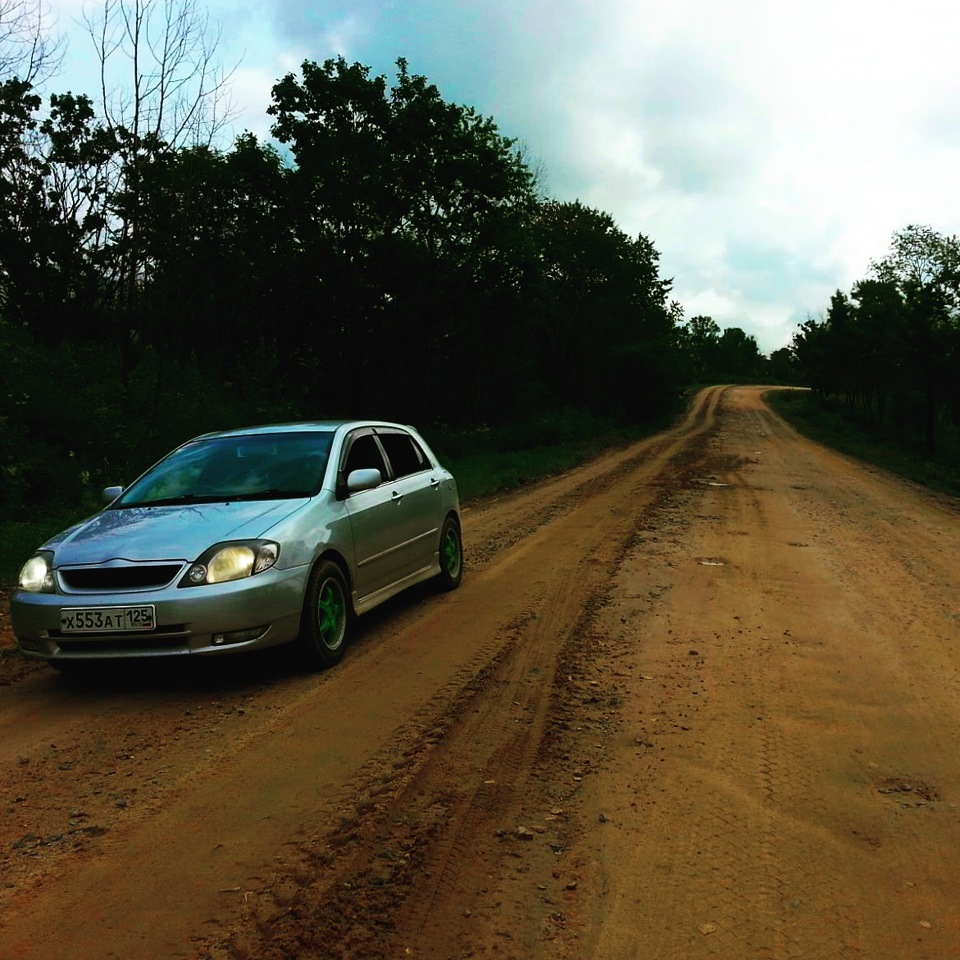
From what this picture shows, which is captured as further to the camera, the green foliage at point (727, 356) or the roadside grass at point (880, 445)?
the green foliage at point (727, 356)

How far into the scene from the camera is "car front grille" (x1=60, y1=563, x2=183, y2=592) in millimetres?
5223

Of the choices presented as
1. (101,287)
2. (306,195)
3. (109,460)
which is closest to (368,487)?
(109,460)

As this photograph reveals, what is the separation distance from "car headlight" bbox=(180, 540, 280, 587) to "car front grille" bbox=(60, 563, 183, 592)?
0.39 feet

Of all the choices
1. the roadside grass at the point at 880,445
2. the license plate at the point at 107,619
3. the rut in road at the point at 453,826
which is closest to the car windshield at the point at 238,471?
the license plate at the point at 107,619

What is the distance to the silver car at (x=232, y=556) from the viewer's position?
5164mm

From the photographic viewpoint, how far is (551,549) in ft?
33.5

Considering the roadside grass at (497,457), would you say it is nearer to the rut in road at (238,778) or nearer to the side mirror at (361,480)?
the side mirror at (361,480)

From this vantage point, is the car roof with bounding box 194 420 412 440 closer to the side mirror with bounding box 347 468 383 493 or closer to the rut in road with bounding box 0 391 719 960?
the side mirror with bounding box 347 468 383 493

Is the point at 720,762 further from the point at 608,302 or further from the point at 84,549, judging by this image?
the point at 608,302

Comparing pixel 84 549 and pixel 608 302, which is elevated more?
pixel 608 302

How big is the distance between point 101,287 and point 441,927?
21.1 metres

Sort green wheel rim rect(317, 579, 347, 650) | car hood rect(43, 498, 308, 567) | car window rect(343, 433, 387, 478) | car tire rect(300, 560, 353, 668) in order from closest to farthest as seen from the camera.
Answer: car hood rect(43, 498, 308, 567) < car tire rect(300, 560, 353, 668) < green wheel rim rect(317, 579, 347, 650) < car window rect(343, 433, 387, 478)

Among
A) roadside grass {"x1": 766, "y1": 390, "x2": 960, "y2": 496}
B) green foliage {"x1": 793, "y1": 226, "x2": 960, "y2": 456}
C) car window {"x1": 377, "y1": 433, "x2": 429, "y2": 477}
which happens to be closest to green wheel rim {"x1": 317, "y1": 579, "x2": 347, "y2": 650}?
car window {"x1": 377, "y1": 433, "x2": 429, "y2": 477}

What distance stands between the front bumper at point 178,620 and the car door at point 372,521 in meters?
1.06
